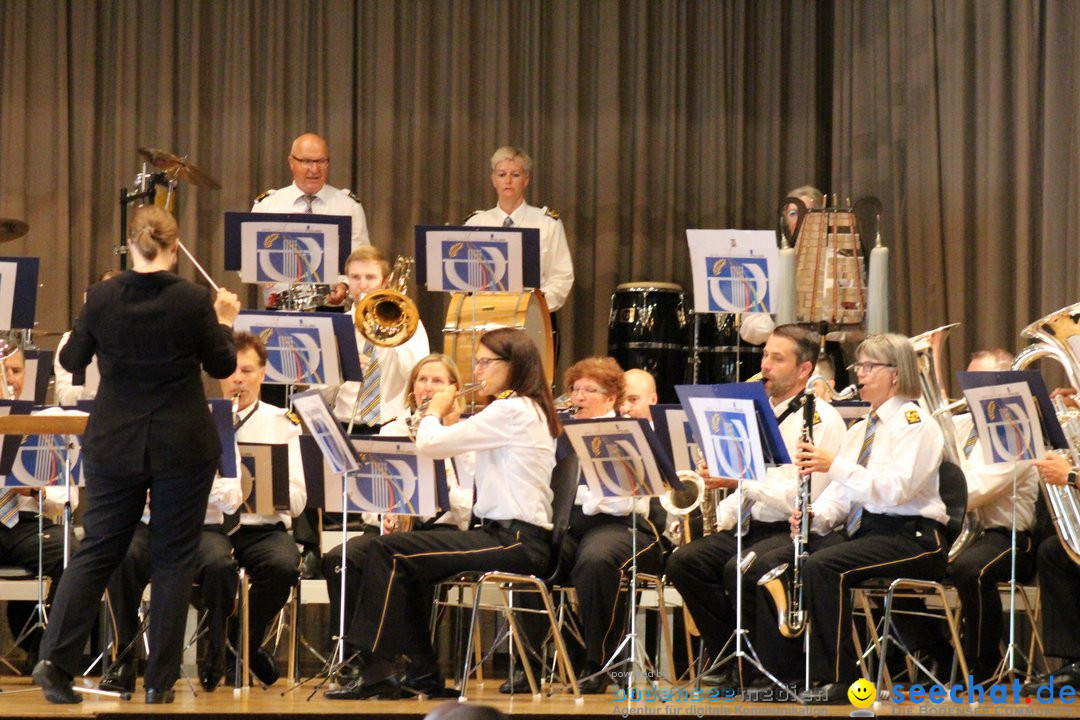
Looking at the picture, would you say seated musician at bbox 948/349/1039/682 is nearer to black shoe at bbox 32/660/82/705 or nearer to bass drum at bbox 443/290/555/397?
bass drum at bbox 443/290/555/397

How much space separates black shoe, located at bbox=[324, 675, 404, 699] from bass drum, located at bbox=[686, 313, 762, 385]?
143 inches

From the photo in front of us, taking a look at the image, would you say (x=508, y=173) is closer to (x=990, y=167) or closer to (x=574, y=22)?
(x=574, y=22)

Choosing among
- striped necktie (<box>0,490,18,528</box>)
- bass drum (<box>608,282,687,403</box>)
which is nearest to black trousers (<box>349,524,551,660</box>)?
striped necktie (<box>0,490,18,528</box>)

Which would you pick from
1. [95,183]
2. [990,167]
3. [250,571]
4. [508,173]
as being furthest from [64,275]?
[990,167]

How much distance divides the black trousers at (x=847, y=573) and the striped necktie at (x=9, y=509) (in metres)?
3.41

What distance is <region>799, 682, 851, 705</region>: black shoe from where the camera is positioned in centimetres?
555

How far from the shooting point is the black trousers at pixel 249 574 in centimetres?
604

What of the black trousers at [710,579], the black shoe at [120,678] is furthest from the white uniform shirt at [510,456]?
the black shoe at [120,678]

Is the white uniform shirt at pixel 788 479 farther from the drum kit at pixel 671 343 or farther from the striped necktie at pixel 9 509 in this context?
the striped necktie at pixel 9 509

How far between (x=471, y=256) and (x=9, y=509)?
2.37m

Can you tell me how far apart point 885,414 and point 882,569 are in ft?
1.96

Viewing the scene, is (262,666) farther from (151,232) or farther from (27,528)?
(151,232)

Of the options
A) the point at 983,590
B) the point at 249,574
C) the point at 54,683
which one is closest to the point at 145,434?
the point at 54,683

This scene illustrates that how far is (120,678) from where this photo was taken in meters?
5.75
